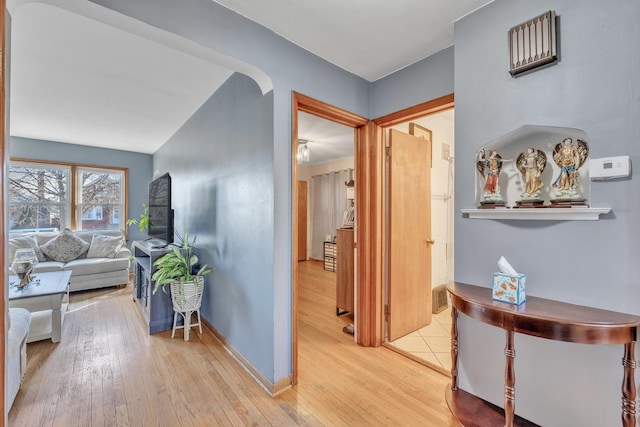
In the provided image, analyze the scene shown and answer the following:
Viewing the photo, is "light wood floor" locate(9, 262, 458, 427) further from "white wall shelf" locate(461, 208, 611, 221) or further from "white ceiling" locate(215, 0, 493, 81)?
"white ceiling" locate(215, 0, 493, 81)

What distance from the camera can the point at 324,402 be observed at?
1.81m

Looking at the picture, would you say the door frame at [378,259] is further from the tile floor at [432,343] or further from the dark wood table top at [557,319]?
the dark wood table top at [557,319]

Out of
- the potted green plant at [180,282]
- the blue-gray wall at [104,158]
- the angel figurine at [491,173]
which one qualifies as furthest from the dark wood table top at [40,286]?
the angel figurine at [491,173]

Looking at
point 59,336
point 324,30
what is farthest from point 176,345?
point 324,30

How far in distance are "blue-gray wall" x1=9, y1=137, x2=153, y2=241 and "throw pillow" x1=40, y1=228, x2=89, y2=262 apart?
41.0 inches

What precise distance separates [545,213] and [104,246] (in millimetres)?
5618

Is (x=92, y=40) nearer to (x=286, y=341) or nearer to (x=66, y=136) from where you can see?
(x=286, y=341)

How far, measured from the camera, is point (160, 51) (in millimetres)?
2137

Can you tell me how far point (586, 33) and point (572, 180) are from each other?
2.18ft

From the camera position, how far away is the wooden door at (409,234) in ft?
8.60

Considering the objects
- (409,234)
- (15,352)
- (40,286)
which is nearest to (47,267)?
(40,286)

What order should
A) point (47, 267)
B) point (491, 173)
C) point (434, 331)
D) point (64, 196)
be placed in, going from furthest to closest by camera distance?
point (64, 196) < point (47, 267) < point (434, 331) < point (491, 173)

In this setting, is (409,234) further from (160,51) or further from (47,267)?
(47,267)

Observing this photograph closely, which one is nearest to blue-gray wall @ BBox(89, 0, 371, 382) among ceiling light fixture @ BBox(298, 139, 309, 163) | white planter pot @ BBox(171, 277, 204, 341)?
white planter pot @ BBox(171, 277, 204, 341)
